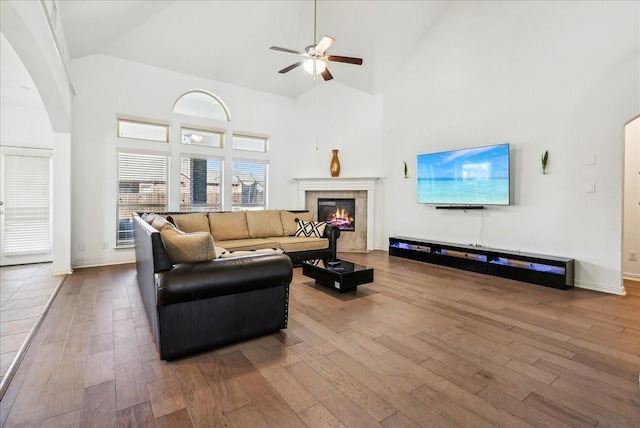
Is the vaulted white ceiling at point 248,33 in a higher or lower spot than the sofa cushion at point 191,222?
higher

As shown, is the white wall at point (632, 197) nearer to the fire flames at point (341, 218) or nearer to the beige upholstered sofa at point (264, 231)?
the beige upholstered sofa at point (264, 231)

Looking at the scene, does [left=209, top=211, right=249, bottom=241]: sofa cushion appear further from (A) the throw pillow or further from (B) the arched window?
(B) the arched window

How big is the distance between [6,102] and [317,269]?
570cm

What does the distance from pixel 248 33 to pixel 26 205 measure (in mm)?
4830

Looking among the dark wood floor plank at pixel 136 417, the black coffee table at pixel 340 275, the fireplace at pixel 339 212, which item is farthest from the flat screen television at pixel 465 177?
the dark wood floor plank at pixel 136 417

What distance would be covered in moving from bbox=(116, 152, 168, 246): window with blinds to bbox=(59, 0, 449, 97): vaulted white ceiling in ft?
5.60

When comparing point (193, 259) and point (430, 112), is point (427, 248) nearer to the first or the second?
point (430, 112)

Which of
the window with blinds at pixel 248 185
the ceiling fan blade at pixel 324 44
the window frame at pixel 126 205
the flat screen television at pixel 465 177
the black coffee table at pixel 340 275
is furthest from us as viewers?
the window with blinds at pixel 248 185

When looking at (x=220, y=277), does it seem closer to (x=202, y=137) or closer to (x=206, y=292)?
(x=206, y=292)

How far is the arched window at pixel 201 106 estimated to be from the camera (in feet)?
20.4

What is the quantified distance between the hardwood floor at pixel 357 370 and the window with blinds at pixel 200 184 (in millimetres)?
3082

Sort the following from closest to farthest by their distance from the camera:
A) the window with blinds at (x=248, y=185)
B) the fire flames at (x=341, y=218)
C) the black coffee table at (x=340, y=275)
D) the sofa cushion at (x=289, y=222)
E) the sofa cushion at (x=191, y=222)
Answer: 1. the black coffee table at (x=340, y=275)
2. the sofa cushion at (x=191, y=222)
3. the sofa cushion at (x=289, y=222)
4. the window with blinds at (x=248, y=185)
5. the fire flames at (x=341, y=218)

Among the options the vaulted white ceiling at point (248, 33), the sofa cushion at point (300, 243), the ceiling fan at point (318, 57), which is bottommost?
the sofa cushion at point (300, 243)

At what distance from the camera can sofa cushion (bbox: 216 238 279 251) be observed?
15.8 ft
